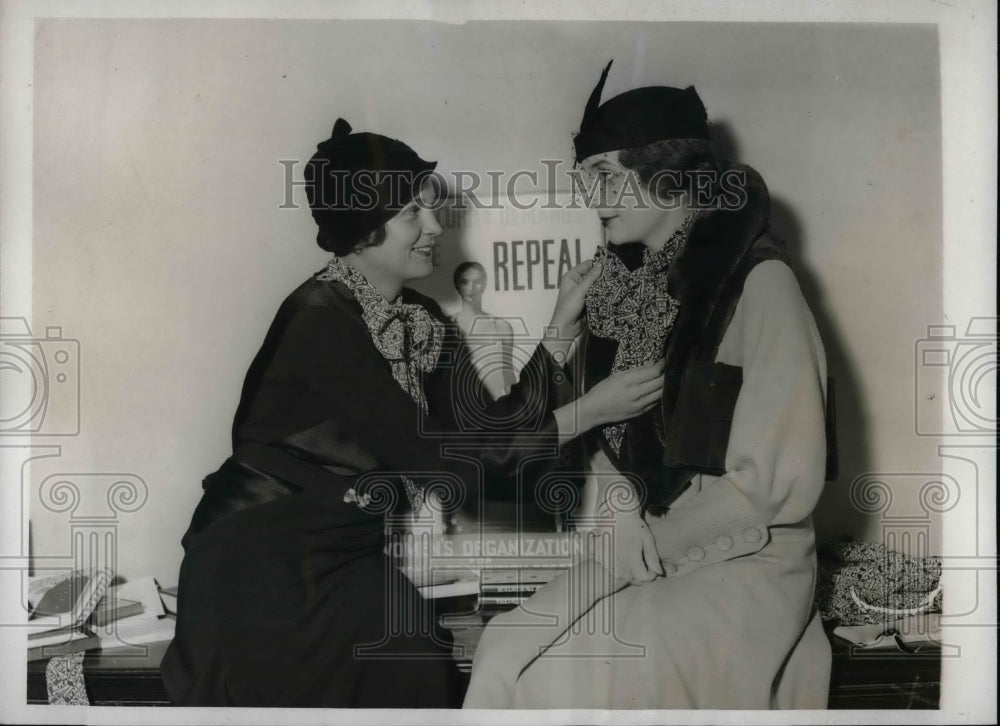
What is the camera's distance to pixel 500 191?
160 cm

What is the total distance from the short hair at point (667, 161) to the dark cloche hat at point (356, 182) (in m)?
0.37

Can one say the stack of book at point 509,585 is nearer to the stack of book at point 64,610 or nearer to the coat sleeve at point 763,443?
the coat sleeve at point 763,443

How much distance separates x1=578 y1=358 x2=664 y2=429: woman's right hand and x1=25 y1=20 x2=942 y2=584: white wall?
0.35 meters

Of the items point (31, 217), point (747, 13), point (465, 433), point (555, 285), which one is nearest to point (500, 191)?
point (555, 285)

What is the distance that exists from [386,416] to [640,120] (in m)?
0.71

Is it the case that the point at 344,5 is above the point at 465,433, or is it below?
above

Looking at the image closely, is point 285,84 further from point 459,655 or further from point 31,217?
point 459,655

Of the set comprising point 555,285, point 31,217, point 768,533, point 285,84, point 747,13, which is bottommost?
point 768,533

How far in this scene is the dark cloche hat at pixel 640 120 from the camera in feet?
5.09

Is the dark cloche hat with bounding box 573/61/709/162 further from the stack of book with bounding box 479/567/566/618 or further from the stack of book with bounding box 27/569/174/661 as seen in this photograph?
the stack of book with bounding box 27/569/174/661

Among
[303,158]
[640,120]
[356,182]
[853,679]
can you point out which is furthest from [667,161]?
[853,679]

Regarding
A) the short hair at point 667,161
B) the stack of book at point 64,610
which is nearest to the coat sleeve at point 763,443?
the short hair at point 667,161

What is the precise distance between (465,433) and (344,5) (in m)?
0.85

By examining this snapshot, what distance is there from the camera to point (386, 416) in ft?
5.09
